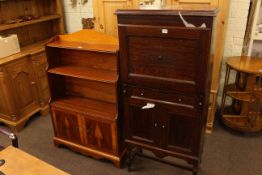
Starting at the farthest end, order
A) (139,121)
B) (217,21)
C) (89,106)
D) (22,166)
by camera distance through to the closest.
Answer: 1. (89,106)
2. (217,21)
3. (139,121)
4. (22,166)

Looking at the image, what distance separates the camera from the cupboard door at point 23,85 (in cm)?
262

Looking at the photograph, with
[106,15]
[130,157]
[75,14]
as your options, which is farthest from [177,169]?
[75,14]

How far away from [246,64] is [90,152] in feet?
5.71

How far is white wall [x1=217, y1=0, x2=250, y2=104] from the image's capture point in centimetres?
248

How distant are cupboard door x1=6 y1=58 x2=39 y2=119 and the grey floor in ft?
1.08

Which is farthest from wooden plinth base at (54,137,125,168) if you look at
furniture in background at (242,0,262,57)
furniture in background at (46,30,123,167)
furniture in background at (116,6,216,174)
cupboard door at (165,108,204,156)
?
furniture in background at (242,0,262,57)

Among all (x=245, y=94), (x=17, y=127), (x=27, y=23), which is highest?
(x=27, y=23)

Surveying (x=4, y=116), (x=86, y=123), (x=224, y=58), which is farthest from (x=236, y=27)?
(x=4, y=116)

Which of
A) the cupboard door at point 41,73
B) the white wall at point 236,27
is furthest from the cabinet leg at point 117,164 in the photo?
the white wall at point 236,27

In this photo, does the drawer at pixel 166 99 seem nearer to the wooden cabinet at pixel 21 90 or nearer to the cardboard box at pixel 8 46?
the wooden cabinet at pixel 21 90

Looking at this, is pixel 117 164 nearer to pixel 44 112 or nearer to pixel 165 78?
pixel 165 78

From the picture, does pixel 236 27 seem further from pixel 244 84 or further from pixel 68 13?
pixel 68 13

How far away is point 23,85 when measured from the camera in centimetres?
278

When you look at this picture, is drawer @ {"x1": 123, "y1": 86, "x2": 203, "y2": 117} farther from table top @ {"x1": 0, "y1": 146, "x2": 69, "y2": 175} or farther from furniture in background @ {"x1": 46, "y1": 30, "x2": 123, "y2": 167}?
table top @ {"x1": 0, "y1": 146, "x2": 69, "y2": 175}
